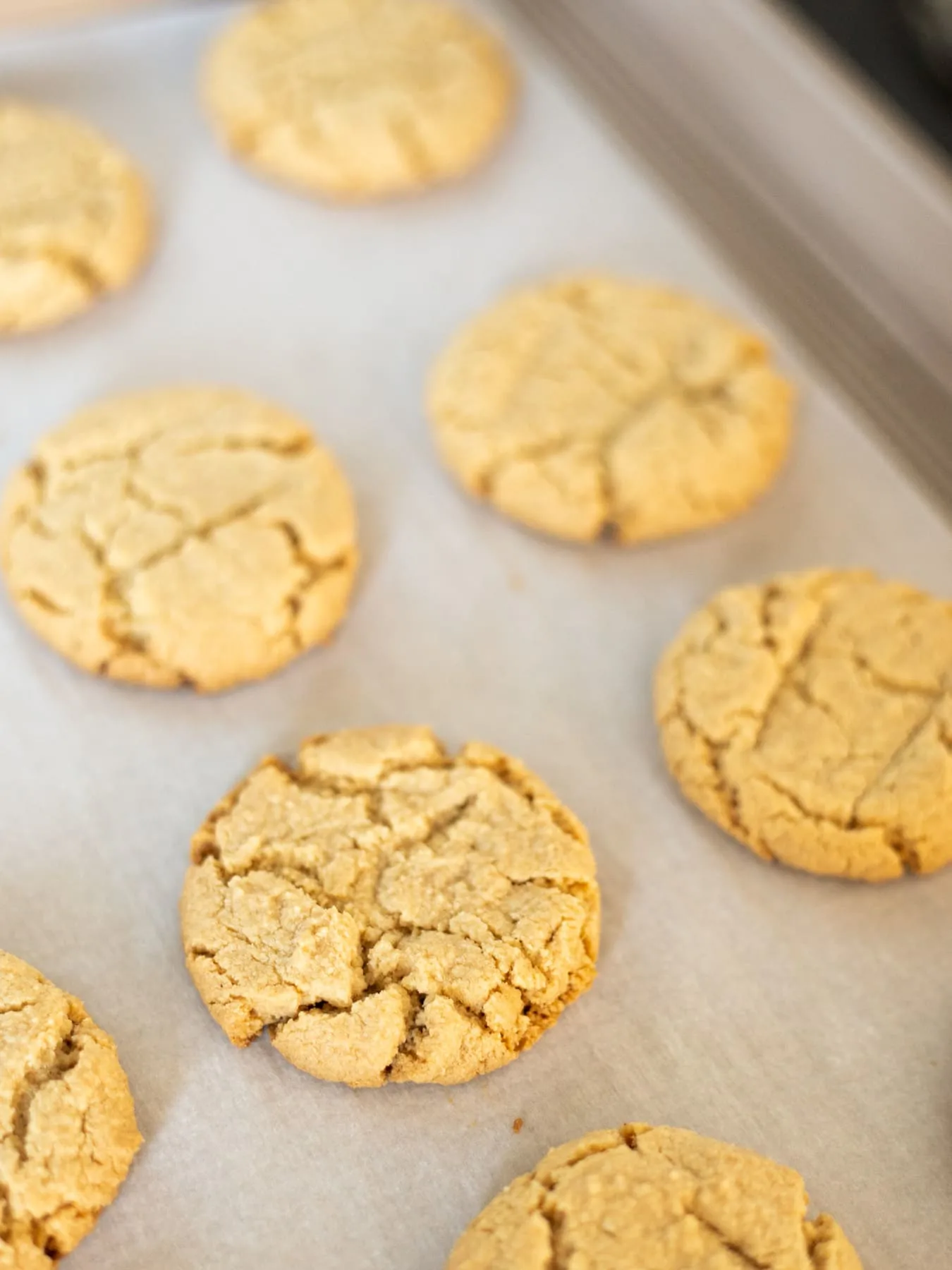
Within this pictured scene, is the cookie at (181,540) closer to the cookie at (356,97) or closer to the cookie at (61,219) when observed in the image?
the cookie at (61,219)

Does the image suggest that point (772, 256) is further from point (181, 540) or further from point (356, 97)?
point (181, 540)

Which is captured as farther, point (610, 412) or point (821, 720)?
point (610, 412)

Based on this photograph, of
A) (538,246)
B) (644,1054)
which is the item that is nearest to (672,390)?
(538,246)

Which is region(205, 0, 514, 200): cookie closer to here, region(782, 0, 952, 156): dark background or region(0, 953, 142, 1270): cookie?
region(782, 0, 952, 156): dark background

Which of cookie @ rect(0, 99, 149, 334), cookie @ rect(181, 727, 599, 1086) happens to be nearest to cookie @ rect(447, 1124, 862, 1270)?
cookie @ rect(181, 727, 599, 1086)

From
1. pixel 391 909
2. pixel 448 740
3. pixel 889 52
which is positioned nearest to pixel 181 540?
pixel 448 740

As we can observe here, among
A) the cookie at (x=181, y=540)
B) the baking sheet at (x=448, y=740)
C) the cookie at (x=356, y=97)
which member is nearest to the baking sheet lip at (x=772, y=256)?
the baking sheet at (x=448, y=740)
